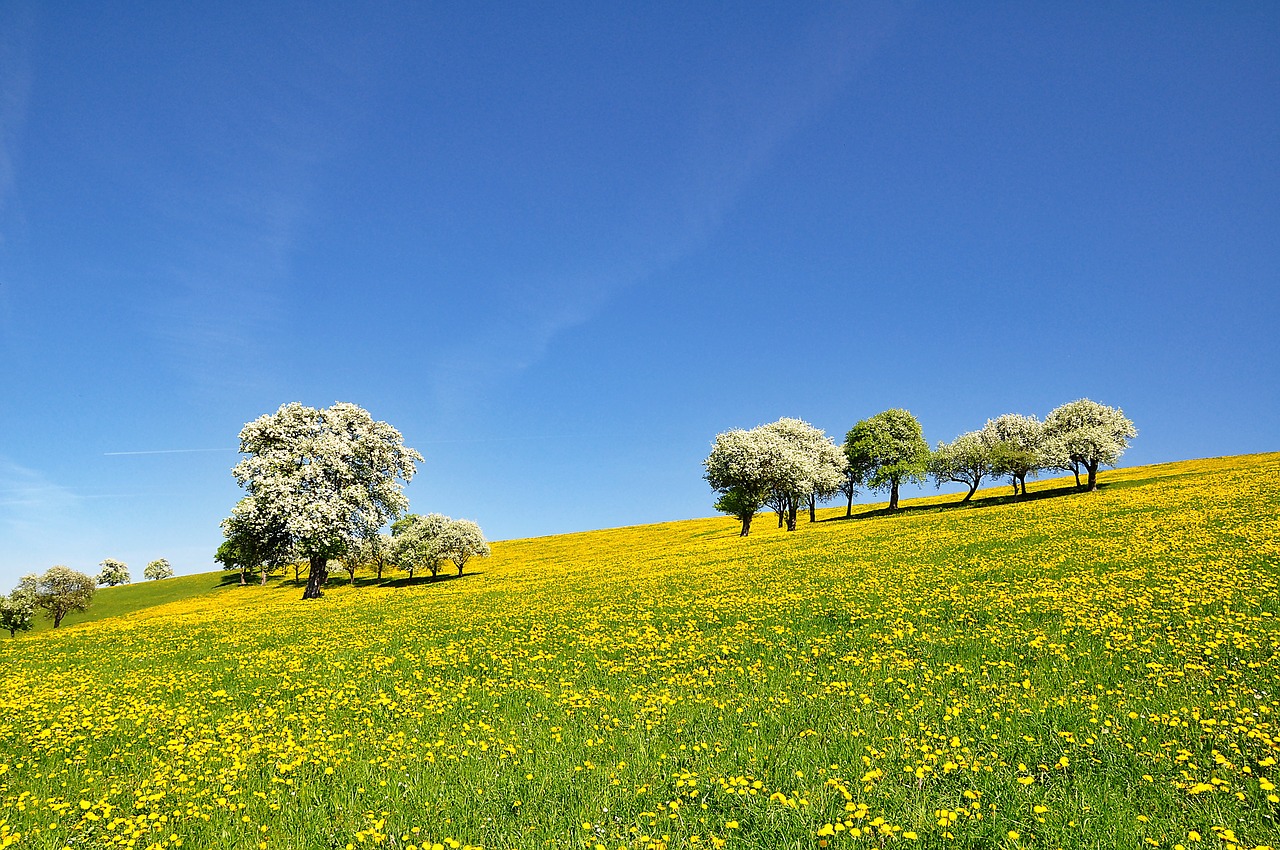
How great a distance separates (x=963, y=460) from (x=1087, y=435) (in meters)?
13.0

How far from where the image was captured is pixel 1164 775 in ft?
28.0

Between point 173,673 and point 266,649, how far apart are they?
3872 mm

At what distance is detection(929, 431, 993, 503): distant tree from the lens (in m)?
76.5

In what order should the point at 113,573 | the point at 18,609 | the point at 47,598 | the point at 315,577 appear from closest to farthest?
1. the point at 315,577
2. the point at 18,609
3. the point at 47,598
4. the point at 113,573

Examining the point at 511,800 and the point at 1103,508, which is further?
the point at 1103,508

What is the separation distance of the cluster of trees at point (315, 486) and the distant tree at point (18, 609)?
54.0 m

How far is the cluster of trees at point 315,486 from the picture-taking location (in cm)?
4725

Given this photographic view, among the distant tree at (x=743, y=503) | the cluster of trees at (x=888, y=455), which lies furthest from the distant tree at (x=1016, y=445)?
the distant tree at (x=743, y=503)

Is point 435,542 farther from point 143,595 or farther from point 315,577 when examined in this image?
point 143,595

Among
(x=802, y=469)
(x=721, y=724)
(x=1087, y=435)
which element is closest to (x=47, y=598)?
(x=802, y=469)

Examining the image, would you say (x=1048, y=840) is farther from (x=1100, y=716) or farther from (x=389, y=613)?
(x=389, y=613)

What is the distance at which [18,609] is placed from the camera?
79562 mm

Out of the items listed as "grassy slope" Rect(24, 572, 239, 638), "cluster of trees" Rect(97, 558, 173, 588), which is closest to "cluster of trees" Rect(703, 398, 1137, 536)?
"grassy slope" Rect(24, 572, 239, 638)

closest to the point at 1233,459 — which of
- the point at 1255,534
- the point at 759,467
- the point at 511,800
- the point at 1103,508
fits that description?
the point at 1103,508
